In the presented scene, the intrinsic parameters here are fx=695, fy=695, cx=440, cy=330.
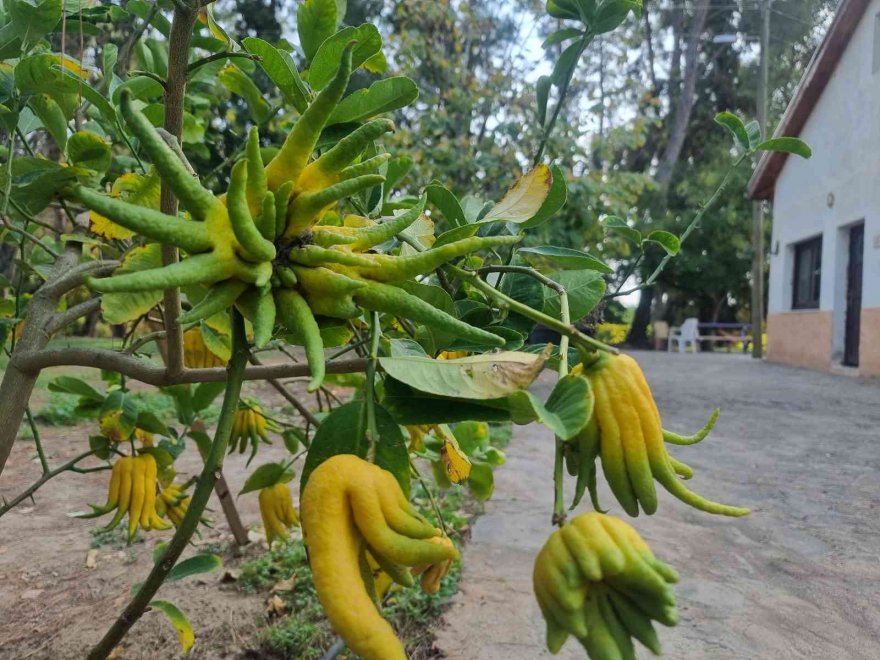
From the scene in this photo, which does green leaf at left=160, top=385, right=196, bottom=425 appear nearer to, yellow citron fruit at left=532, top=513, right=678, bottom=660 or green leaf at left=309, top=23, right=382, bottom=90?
green leaf at left=309, top=23, right=382, bottom=90

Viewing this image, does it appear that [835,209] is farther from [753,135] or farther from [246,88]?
[246,88]

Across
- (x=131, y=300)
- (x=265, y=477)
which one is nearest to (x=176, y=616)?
(x=265, y=477)

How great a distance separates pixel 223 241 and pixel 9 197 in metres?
0.84

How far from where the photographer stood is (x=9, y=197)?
109 centimetres

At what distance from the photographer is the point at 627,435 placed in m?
0.49

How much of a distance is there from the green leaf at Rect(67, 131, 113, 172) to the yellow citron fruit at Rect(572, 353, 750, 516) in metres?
0.90

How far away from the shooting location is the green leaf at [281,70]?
0.76 m

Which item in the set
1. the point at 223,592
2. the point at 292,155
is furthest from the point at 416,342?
the point at 223,592

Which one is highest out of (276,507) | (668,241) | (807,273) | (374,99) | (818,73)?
(818,73)

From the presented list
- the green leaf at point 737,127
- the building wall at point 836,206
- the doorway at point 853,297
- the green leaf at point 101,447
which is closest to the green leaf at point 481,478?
the green leaf at point 101,447

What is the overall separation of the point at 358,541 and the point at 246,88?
89cm

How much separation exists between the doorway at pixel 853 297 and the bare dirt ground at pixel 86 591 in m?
7.54

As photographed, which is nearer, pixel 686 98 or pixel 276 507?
pixel 276 507

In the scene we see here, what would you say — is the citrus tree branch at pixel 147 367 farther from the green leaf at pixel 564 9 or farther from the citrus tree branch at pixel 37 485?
the green leaf at pixel 564 9
